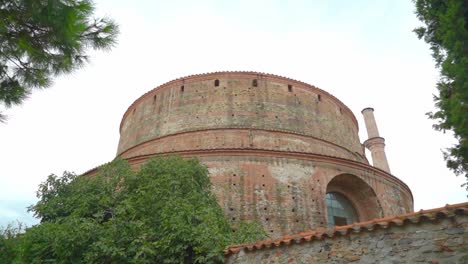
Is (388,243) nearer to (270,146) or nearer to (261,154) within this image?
(261,154)

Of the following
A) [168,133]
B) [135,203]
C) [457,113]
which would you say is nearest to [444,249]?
[457,113]

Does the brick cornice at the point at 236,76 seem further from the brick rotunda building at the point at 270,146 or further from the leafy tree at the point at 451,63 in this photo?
the leafy tree at the point at 451,63

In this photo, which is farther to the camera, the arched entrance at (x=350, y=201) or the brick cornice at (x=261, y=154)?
the arched entrance at (x=350, y=201)

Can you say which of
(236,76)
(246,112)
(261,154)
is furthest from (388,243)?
(236,76)

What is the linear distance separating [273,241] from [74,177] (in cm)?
706

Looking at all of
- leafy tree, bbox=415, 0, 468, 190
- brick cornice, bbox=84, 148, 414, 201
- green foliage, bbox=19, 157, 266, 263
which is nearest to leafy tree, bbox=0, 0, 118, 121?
green foliage, bbox=19, 157, 266, 263

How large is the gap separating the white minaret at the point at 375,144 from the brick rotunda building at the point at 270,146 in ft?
→ 0.17

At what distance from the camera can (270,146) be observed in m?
13.9

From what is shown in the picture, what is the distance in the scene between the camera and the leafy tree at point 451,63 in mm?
5090

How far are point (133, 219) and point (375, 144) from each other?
1459 cm

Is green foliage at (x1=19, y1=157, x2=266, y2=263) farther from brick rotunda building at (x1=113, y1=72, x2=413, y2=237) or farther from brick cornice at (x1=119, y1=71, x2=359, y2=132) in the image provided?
brick cornice at (x1=119, y1=71, x2=359, y2=132)

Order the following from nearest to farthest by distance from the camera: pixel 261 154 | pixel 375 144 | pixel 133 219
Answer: pixel 133 219 → pixel 261 154 → pixel 375 144

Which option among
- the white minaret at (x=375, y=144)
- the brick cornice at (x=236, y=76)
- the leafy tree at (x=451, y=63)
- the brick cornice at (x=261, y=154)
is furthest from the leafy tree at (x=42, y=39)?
the white minaret at (x=375, y=144)

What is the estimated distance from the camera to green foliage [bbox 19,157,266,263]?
24.8 ft
